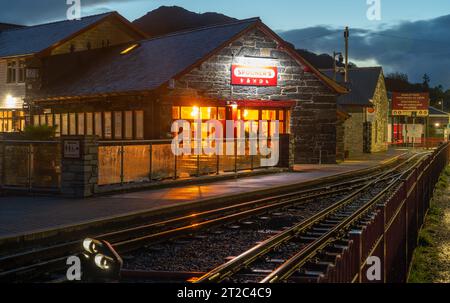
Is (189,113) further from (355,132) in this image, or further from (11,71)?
(355,132)

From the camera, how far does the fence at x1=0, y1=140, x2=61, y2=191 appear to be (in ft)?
60.8

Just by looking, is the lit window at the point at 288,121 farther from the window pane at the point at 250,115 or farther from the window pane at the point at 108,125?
the window pane at the point at 108,125

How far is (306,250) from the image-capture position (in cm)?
1054

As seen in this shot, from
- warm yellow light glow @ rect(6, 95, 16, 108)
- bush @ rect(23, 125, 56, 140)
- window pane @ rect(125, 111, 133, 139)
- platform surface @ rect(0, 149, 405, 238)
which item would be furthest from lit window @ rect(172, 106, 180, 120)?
warm yellow light glow @ rect(6, 95, 16, 108)

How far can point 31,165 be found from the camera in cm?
1867

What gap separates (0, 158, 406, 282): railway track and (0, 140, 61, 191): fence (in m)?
5.04

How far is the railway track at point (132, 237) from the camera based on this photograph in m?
9.82

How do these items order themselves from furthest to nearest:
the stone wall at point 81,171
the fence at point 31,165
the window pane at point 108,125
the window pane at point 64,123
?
1. the window pane at point 64,123
2. the window pane at point 108,125
3. the fence at point 31,165
4. the stone wall at point 81,171

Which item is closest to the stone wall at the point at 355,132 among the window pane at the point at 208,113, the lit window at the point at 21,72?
the window pane at the point at 208,113

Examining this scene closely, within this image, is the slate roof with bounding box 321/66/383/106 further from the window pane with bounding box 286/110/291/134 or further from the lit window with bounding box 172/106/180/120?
the lit window with bounding box 172/106/180/120

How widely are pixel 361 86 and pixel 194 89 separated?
30.7 metres

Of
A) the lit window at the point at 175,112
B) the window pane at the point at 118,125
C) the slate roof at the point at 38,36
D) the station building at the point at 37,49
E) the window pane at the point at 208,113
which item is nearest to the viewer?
the lit window at the point at 175,112

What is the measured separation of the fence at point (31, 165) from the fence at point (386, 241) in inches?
377

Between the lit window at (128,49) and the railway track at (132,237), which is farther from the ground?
the lit window at (128,49)
